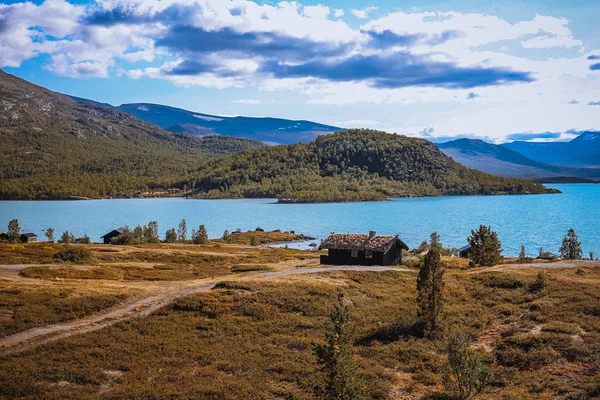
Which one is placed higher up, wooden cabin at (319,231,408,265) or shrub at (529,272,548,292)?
wooden cabin at (319,231,408,265)

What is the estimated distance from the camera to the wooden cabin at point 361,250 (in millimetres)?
65812

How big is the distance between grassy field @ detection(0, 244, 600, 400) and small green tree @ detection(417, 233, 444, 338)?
1032 mm

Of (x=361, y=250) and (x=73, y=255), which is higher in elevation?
(x=361, y=250)

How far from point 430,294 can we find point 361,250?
2783cm

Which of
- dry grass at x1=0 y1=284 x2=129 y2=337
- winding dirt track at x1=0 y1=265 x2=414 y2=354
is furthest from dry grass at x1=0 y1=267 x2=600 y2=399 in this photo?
dry grass at x1=0 y1=284 x2=129 y2=337

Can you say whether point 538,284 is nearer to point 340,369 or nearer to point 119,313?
point 340,369

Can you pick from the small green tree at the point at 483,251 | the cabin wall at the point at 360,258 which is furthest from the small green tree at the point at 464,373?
the small green tree at the point at 483,251

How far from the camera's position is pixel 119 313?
38.8 m

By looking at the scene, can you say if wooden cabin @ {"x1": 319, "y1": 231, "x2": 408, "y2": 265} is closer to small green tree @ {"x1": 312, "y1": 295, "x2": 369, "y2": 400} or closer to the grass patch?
the grass patch

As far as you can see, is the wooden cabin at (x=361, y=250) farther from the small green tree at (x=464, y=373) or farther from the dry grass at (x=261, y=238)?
the dry grass at (x=261, y=238)

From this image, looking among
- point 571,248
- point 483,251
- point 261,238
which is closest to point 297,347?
point 483,251

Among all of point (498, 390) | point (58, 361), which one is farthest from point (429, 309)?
point (58, 361)

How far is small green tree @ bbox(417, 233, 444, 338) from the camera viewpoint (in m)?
38.5

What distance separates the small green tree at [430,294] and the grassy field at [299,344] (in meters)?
1.03
